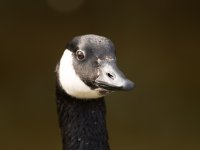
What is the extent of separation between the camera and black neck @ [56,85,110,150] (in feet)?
8.34

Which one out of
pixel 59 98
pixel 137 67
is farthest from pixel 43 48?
pixel 59 98

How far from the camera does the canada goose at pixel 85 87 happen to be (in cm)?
235

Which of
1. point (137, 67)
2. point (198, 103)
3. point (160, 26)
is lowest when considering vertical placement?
point (198, 103)

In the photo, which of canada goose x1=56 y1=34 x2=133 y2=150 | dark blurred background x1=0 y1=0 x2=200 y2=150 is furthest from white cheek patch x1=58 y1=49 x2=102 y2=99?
dark blurred background x1=0 y1=0 x2=200 y2=150

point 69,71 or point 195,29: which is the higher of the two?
point 195,29

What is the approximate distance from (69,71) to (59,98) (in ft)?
0.48

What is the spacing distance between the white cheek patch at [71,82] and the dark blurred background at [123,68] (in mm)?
1945

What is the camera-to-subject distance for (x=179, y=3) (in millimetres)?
4480

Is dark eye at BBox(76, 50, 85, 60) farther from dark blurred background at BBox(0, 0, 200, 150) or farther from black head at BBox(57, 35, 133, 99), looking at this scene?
dark blurred background at BBox(0, 0, 200, 150)

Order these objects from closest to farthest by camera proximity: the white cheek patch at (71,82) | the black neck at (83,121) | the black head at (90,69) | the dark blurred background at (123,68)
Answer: the black head at (90,69) → the white cheek patch at (71,82) → the black neck at (83,121) → the dark blurred background at (123,68)

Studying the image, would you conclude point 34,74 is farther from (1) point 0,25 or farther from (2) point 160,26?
(2) point 160,26

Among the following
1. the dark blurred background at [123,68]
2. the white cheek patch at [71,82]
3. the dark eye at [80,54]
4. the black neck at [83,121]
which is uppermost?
the dark blurred background at [123,68]

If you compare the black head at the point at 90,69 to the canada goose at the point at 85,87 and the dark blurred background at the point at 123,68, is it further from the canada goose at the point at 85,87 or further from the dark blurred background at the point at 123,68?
the dark blurred background at the point at 123,68

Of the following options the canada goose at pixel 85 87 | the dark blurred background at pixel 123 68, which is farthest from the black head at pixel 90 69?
the dark blurred background at pixel 123 68
